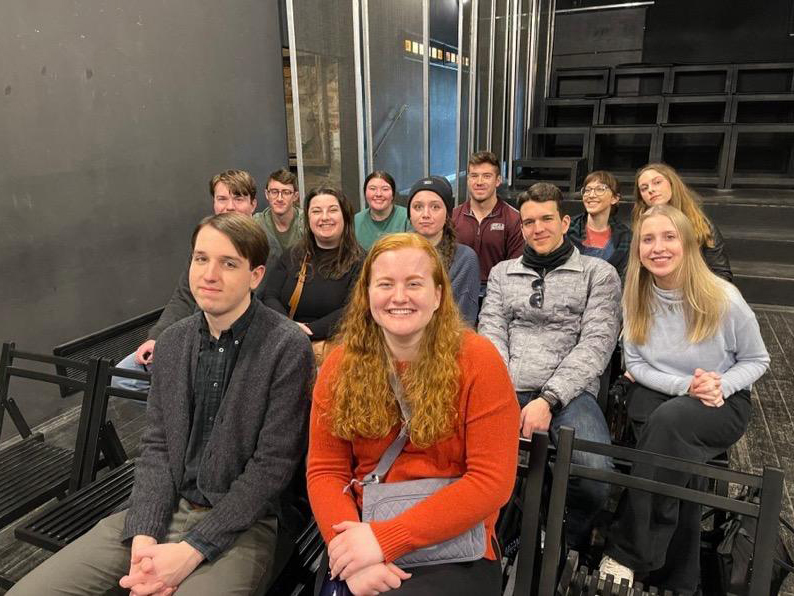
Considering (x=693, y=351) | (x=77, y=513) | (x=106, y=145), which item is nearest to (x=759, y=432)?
(x=693, y=351)

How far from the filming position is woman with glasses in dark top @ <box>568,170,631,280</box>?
126 inches

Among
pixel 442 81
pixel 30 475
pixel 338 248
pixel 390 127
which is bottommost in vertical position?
pixel 30 475

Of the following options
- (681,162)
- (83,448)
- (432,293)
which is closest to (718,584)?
(432,293)

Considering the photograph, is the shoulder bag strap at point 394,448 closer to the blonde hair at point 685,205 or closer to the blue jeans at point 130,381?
the blue jeans at point 130,381

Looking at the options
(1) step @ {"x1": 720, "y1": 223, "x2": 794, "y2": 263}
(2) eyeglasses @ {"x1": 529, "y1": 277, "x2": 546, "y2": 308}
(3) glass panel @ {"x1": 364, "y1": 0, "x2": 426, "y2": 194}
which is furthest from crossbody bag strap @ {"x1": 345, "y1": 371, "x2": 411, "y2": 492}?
(1) step @ {"x1": 720, "y1": 223, "x2": 794, "y2": 263}

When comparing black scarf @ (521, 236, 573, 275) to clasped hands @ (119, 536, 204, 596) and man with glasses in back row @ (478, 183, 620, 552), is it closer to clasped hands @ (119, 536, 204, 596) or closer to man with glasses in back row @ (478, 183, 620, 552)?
man with glasses in back row @ (478, 183, 620, 552)

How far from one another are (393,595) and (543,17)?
809cm

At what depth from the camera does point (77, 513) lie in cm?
173

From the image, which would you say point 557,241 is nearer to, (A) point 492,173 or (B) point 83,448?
(A) point 492,173

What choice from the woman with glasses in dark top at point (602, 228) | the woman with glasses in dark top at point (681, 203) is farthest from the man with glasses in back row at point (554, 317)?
the woman with glasses in dark top at point (602, 228)

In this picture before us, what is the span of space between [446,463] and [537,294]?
1.01 metres

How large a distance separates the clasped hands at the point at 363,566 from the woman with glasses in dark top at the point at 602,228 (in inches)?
92.8

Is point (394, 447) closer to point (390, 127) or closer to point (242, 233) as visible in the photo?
point (242, 233)

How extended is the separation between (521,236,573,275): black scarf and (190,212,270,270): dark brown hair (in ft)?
3.61
